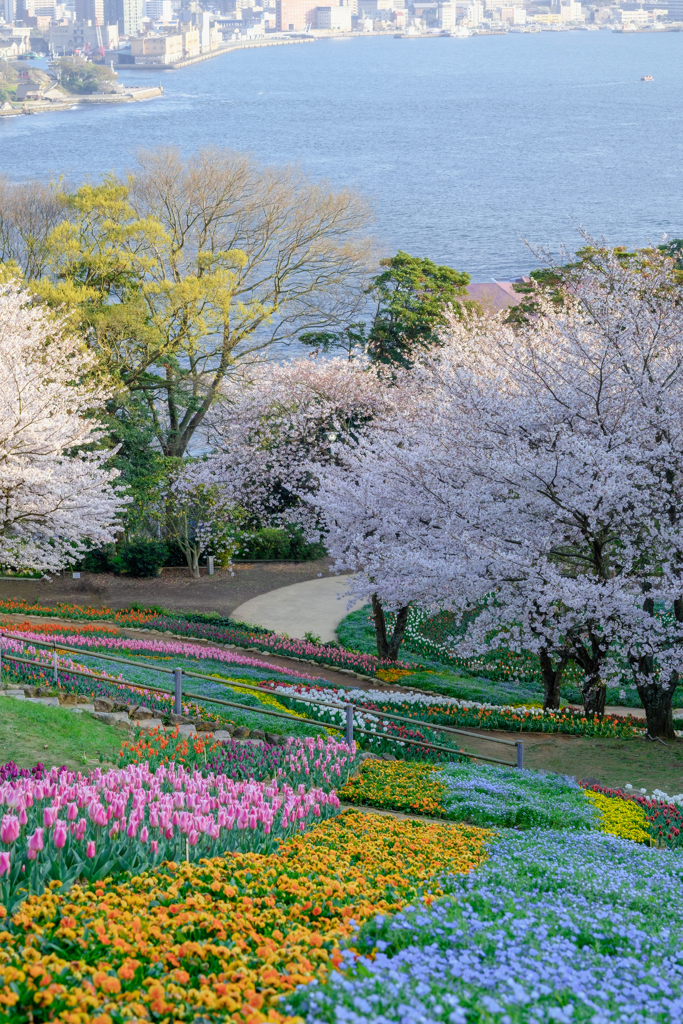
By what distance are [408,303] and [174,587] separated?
16.9m

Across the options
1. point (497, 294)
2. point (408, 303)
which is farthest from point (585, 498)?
point (497, 294)

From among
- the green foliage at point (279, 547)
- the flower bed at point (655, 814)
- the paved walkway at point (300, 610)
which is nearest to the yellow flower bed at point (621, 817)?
the flower bed at point (655, 814)

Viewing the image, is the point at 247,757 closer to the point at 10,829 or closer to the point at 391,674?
the point at 10,829

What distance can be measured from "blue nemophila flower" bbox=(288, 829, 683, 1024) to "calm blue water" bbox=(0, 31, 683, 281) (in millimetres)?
57123

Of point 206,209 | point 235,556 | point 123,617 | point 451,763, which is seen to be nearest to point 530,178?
point 206,209

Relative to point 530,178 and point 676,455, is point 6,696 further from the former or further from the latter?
point 530,178

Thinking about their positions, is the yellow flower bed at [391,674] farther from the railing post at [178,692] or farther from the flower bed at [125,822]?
the flower bed at [125,822]

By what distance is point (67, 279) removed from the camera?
32594 millimetres

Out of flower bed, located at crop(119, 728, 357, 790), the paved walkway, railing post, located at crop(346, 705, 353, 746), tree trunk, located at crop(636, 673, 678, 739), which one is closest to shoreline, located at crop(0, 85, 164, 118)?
the paved walkway

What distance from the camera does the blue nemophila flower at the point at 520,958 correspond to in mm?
4035

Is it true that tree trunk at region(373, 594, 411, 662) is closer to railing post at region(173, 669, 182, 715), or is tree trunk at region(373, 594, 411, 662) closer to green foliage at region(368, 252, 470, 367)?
railing post at region(173, 669, 182, 715)

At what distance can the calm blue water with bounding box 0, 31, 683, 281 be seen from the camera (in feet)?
291

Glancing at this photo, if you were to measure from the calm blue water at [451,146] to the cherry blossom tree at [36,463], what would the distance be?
39807 millimetres

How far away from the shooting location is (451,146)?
132 meters
